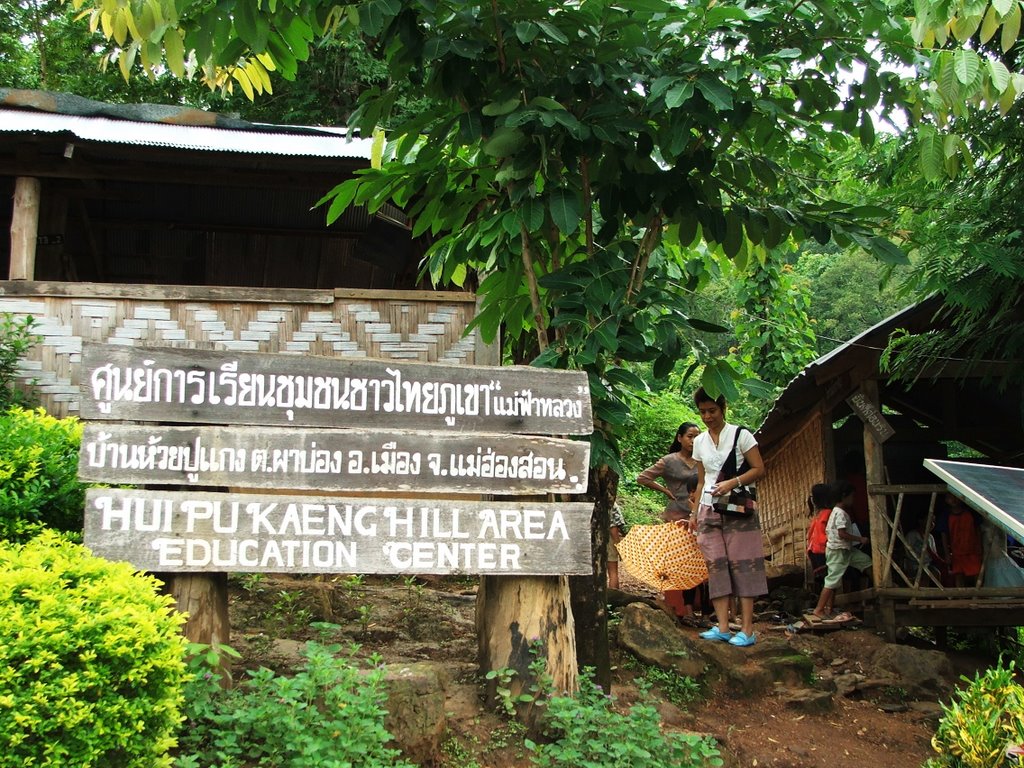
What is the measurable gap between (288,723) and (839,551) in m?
6.45

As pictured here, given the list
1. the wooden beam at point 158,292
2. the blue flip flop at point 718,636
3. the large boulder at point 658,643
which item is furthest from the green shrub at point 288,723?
the wooden beam at point 158,292

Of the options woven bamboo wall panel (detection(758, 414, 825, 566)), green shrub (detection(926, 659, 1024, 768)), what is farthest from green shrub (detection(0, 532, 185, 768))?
woven bamboo wall panel (detection(758, 414, 825, 566))

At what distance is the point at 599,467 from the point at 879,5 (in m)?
2.62

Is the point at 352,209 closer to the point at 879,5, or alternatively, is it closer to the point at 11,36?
the point at 879,5

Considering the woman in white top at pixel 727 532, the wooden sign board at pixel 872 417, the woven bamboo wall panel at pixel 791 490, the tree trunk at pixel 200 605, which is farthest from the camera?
the woven bamboo wall panel at pixel 791 490

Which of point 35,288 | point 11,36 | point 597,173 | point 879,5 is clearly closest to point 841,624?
point 597,173

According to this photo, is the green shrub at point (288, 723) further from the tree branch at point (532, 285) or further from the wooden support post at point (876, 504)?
the wooden support post at point (876, 504)

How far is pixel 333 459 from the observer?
4426 millimetres

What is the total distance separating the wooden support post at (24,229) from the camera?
25.4ft

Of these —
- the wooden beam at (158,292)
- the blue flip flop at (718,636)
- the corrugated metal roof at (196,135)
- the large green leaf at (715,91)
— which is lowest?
the blue flip flop at (718,636)

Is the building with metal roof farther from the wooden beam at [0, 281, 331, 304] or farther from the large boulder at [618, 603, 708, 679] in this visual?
the large boulder at [618, 603, 708, 679]

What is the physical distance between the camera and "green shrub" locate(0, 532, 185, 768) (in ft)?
9.90

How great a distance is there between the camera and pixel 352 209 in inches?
408

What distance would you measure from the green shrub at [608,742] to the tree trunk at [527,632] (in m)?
0.16
